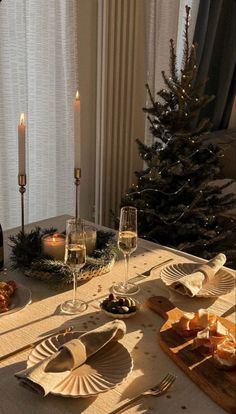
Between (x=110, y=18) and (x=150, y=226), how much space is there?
3.71 feet

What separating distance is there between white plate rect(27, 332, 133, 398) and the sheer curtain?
153 cm

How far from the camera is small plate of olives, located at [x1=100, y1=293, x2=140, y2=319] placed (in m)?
1.07

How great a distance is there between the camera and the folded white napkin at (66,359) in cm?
79

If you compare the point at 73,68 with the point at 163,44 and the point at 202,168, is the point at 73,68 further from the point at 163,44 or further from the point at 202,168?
the point at 202,168

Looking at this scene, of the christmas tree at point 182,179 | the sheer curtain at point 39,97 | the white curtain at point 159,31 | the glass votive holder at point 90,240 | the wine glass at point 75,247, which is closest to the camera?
the wine glass at point 75,247

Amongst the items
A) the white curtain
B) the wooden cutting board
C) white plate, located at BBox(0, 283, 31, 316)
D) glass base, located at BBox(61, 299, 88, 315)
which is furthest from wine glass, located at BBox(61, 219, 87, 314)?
the white curtain

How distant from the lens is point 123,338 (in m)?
0.99

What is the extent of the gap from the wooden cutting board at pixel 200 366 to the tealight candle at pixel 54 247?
0.33 metres

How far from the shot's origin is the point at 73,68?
8.07ft

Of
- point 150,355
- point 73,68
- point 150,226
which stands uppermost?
point 73,68

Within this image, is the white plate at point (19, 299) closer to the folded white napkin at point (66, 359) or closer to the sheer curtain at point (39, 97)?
the folded white napkin at point (66, 359)

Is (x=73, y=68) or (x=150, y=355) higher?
(x=73, y=68)

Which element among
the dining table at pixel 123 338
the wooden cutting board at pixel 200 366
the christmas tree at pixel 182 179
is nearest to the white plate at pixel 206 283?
the dining table at pixel 123 338

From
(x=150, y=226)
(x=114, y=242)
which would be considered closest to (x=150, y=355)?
(x=114, y=242)
